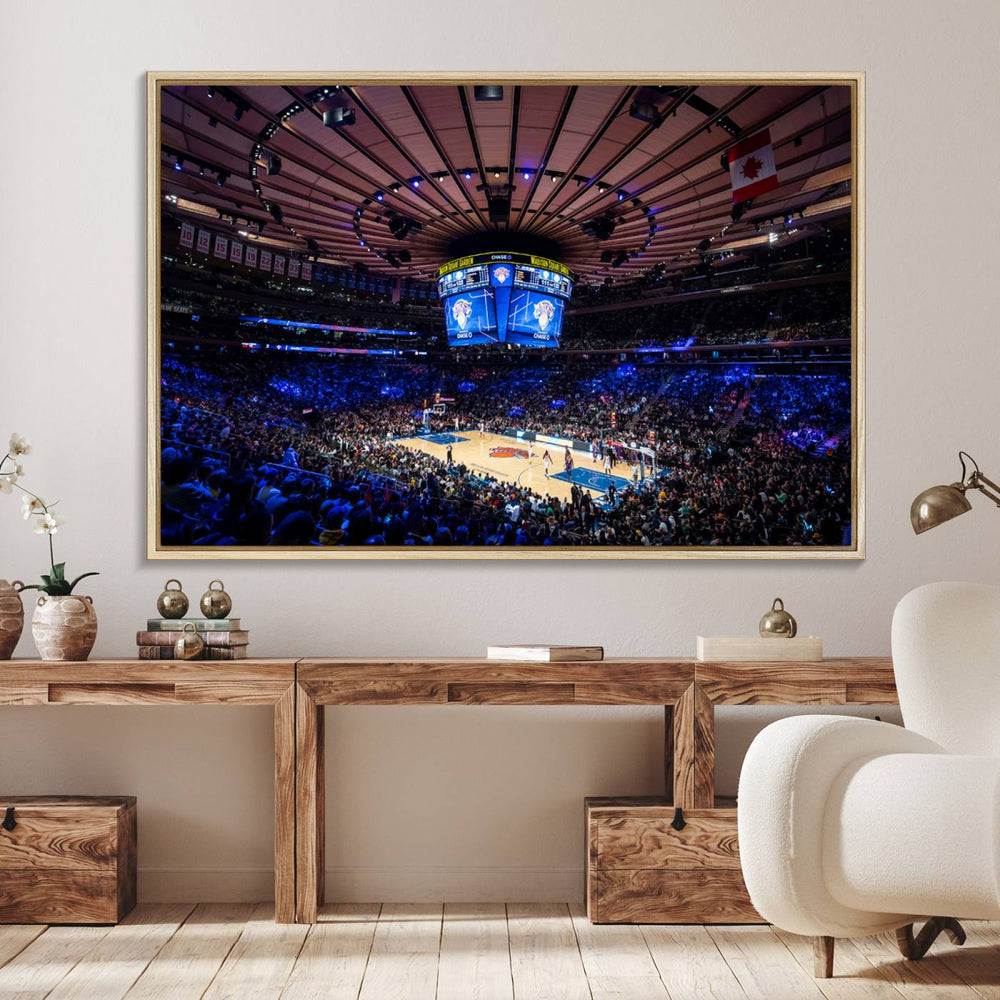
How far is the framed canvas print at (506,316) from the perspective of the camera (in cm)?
312

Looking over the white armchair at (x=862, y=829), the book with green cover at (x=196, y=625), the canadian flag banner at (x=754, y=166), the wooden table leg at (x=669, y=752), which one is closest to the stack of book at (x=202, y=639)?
the book with green cover at (x=196, y=625)

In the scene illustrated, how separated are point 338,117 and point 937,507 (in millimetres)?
1975

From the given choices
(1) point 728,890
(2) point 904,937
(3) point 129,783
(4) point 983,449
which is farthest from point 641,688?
(3) point 129,783

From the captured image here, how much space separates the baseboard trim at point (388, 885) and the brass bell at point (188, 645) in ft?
2.29

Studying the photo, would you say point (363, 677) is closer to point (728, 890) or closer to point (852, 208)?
point (728, 890)

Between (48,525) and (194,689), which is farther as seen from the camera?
(48,525)

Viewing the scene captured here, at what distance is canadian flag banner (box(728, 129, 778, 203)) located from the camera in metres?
3.13

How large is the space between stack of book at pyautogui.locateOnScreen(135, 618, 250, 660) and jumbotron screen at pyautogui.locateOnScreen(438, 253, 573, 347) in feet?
3.47

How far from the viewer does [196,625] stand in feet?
9.29

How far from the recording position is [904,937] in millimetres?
2453

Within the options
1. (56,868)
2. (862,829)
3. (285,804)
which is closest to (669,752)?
(862,829)

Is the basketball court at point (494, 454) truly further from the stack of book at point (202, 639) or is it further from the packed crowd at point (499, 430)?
the stack of book at point (202, 639)

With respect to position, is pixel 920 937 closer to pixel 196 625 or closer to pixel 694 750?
pixel 694 750

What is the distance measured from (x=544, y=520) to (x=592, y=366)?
0.48 meters
